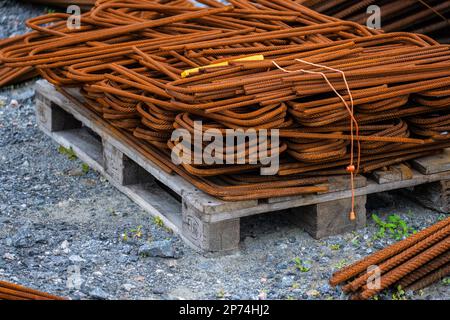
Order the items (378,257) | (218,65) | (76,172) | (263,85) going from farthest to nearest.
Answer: (76,172), (218,65), (263,85), (378,257)

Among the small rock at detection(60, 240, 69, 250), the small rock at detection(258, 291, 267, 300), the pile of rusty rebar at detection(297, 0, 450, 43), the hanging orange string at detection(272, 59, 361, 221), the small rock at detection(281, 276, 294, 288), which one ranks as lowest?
the small rock at detection(258, 291, 267, 300)

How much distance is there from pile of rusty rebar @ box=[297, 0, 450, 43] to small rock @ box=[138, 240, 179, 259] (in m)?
2.37

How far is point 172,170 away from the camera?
16.1ft

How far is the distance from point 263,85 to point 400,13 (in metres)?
2.20

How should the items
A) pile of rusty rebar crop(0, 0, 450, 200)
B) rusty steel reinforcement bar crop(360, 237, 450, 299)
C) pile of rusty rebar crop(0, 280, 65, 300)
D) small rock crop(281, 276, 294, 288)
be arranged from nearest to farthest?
pile of rusty rebar crop(0, 280, 65, 300) < rusty steel reinforcement bar crop(360, 237, 450, 299) < small rock crop(281, 276, 294, 288) < pile of rusty rebar crop(0, 0, 450, 200)

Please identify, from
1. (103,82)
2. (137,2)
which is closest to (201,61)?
(103,82)

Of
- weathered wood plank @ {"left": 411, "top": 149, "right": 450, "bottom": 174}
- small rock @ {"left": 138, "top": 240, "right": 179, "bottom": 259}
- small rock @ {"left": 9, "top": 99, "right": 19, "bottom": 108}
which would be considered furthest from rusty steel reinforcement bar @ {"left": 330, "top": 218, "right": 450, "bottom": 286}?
small rock @ {"left": 9, "top": 99, "right": 19, "bottom": 108}

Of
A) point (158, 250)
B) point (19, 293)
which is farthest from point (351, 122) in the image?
point (19, 293)

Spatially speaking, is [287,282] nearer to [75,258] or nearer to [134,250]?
[134,250]

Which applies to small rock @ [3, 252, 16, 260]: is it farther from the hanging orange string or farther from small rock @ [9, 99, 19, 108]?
small rock @ [9, 99, 19, 108]

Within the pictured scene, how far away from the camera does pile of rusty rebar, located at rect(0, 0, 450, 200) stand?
456 centimetres

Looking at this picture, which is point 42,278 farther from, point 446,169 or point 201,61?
point 446,169

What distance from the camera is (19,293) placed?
402 cm

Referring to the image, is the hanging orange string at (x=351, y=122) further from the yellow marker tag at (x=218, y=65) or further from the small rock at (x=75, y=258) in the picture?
the small rock at (x=75, y=258)
